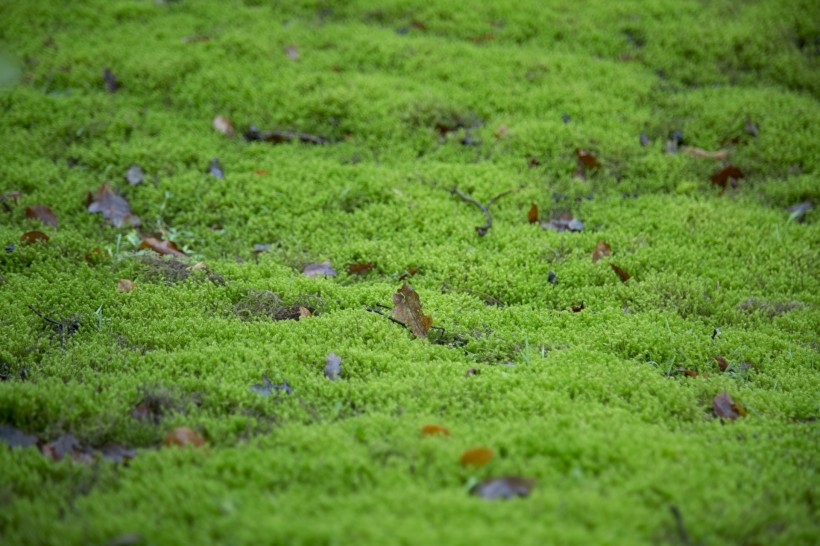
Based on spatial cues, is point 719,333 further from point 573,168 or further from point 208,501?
point 208,501

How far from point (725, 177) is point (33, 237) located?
535cm

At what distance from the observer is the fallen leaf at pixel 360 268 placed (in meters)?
4.39

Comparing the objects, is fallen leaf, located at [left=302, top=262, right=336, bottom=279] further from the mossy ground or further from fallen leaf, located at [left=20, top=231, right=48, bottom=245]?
fallen leaf, located at [left=20, top=231, right=48, bottom=245]

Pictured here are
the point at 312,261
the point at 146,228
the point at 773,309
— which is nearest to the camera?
the point at 773,309

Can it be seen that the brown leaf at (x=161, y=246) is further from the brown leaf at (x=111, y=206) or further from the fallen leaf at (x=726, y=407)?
the fallen leaf at (x=726, y=407)

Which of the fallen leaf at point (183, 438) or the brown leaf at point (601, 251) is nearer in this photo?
the fallen leaf at point (183, 438)

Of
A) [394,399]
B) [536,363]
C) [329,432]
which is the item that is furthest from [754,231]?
[329,432]

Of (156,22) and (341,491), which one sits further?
(156,22)

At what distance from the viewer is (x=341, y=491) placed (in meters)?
2.36

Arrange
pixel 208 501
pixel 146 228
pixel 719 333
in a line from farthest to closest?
1. pixel 146 228
2. pixel 719 333
3. pixel 208 501

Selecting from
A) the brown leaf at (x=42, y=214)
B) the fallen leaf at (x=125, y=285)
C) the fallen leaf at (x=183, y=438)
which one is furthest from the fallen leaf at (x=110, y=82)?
the fallen leaf at (x=183, y=438)

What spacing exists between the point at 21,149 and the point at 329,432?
4506 millimetres

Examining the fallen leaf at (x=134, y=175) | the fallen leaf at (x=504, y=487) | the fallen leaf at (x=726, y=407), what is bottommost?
the fallen leaf at (x=726, y=407)

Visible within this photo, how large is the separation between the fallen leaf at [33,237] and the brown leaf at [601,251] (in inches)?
149
